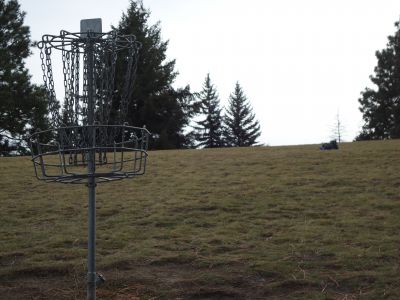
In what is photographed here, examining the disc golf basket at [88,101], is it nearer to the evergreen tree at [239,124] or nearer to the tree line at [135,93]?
the tree line at [135,93]

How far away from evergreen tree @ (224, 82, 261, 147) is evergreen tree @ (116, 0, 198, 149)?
11301mm

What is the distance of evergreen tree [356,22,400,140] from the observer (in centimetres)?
3322

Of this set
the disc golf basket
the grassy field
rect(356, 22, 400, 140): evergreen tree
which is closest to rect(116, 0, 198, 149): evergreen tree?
rect(356, 22, 400, 140): evergreen tree

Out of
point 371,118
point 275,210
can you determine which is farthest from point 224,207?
point 371,118

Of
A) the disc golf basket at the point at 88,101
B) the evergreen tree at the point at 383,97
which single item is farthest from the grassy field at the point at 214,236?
the evergreen tree at the point at 383,97

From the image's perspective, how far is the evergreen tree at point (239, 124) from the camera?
43594mm

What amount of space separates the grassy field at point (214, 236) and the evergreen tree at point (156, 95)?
20115 mm

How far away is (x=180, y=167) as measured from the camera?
11.0 meters

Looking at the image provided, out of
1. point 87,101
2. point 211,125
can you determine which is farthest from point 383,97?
point 87,101

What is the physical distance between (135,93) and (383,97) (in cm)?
1656

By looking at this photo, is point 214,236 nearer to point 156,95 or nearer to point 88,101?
point 88,101

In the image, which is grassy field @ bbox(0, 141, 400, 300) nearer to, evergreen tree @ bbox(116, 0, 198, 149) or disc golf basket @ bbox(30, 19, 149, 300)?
disc golf basket @ bbox(30, 19, 149, 300)

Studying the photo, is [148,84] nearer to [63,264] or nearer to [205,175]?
[205,175]

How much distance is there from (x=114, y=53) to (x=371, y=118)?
33101 millimetres
